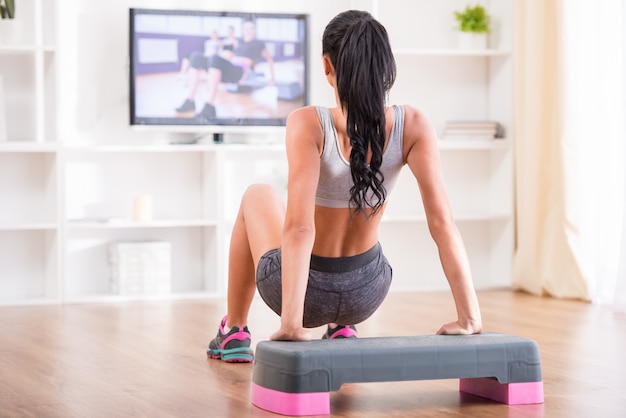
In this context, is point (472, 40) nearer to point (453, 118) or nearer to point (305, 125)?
point (453, 118)

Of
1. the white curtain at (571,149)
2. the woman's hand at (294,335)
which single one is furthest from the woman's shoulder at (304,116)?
the white curtain at (571,149)

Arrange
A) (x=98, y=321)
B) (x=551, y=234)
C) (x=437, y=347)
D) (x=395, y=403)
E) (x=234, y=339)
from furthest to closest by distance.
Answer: (x=551, y=234)
(x=98, y=321)
(x=234, y=339)
(x=395, y=403)
(x=437, y=347)

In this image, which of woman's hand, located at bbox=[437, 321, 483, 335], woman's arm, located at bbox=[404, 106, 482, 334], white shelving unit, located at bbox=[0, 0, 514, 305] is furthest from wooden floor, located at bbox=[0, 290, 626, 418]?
white shelving unit, located at bbox=[0, 0, 514, 305]

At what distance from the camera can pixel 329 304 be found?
246 centimetres

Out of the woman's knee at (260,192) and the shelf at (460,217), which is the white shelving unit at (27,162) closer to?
the shelf at (460,217)

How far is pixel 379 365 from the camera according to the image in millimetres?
2180

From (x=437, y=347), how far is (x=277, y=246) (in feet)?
1.77

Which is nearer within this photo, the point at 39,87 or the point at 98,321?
the point at 98,321

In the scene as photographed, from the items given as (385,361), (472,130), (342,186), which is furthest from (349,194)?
(472,130)

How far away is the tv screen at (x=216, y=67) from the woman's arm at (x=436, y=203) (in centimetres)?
262

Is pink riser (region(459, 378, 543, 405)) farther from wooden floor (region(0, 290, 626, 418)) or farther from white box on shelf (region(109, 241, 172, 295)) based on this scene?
white box on shelf (region(109, 241, 172, 295))

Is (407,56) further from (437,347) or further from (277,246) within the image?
(437,347)

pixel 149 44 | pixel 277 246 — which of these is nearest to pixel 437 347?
pixel 277 246

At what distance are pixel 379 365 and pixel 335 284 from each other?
1.02 ft
